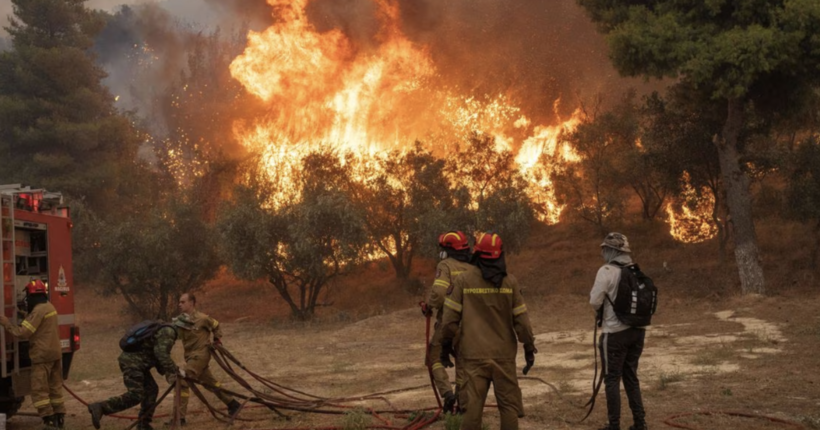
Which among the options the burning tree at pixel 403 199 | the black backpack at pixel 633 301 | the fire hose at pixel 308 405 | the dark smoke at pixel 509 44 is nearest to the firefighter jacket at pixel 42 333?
the fire hose at pixel 308 405

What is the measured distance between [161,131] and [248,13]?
32.1m

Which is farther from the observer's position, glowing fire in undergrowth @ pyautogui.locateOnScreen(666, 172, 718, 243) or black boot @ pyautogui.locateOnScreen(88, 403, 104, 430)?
glowing fire in undergrowth @ pyautogui.locateOnScreen(666, 172, 718, 243)

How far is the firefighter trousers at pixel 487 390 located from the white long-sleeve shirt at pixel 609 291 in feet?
5.57

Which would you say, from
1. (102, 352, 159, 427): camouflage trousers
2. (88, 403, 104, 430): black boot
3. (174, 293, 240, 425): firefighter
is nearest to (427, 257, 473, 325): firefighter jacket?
Result: (174, 293, 240, 425): firefighter

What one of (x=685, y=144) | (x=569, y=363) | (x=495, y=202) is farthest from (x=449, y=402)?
(x=685, y=144)

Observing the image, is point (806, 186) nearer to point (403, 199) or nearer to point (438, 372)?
point (403, 199)

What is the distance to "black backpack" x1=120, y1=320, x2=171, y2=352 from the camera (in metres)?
10.5

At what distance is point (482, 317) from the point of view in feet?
25.8

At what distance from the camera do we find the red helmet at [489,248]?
7.77m

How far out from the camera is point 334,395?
13688 mm

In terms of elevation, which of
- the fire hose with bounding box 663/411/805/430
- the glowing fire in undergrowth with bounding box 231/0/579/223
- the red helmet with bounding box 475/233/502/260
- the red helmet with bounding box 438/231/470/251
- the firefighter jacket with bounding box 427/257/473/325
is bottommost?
the fire hose with bounding box 663/411/805/430

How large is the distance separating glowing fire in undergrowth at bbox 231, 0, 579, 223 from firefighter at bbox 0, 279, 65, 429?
110 ft

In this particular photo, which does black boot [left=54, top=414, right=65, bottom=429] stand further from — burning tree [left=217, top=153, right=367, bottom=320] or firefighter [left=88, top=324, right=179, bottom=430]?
burning tree [left=217, top=153, right=367, bottom=320]

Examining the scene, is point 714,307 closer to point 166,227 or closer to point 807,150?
A: point 807,150
